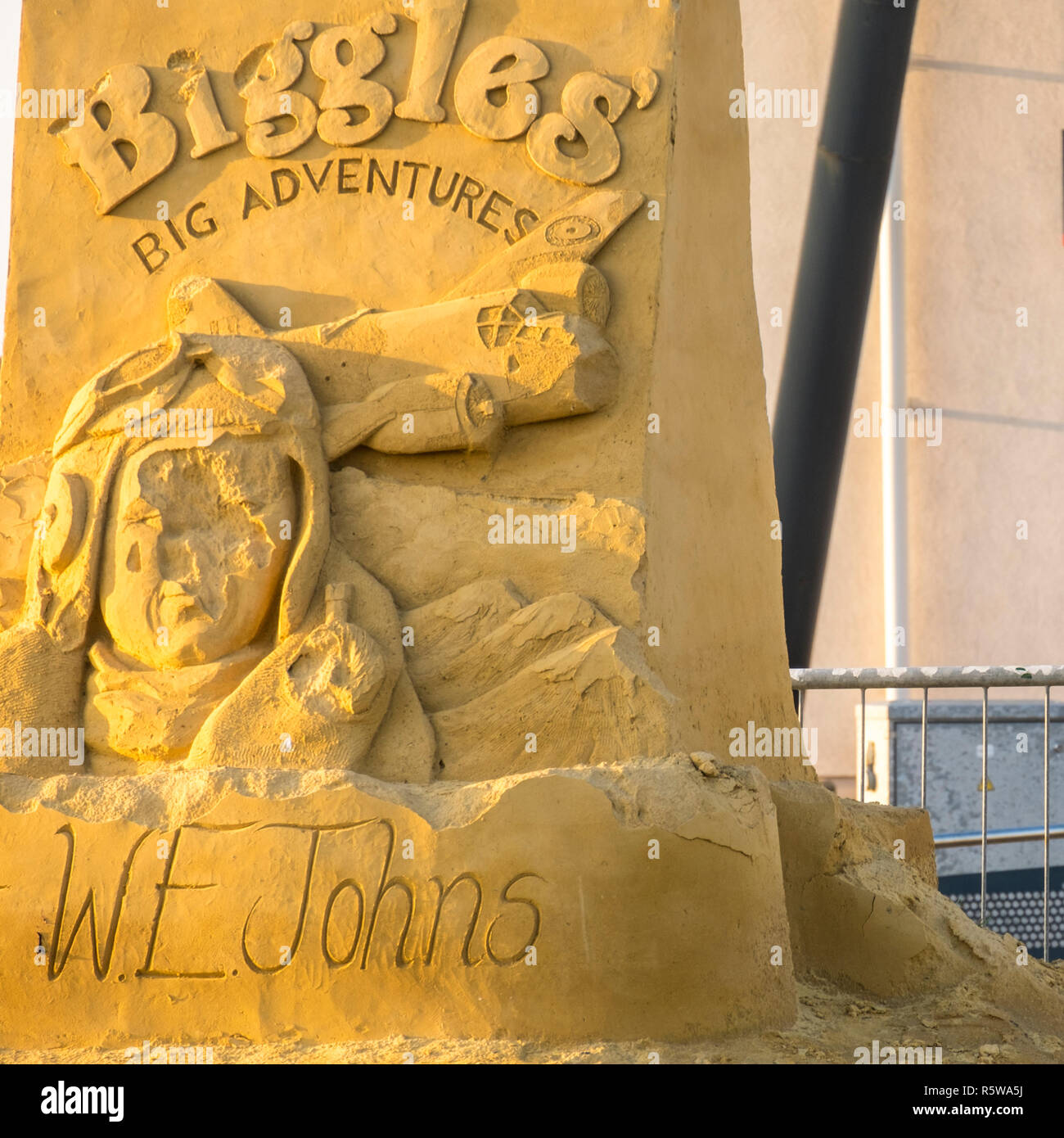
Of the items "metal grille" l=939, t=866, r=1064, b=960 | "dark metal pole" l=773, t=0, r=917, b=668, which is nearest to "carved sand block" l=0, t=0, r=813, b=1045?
"dark metal pole" l=773, t=0, r=917, b=668

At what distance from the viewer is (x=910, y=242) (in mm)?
8672

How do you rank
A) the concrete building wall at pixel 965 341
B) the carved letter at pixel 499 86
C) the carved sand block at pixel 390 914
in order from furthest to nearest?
1. the concrete building wall at pixel 965 341
2. the carved letter at pixel 499 86
3. the carved sand block at pixel 390 914

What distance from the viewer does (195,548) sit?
125 inches

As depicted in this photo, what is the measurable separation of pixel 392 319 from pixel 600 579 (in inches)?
28.9

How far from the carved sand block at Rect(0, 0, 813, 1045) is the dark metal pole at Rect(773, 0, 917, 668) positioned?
3447mm

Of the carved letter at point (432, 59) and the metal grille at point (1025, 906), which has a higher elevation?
the carved letter at point (432, 59)

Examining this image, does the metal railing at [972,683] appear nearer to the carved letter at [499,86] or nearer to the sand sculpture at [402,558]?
the sand sculpture at [402,558]

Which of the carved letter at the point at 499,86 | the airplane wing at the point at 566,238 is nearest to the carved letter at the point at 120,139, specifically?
the carved letter at the point at 499,86

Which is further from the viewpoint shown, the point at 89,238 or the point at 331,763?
the point at 89,238

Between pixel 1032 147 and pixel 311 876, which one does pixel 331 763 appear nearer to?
pixel 311 876

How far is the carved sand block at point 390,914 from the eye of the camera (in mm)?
2756

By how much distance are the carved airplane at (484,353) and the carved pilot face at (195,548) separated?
0.20 metres
